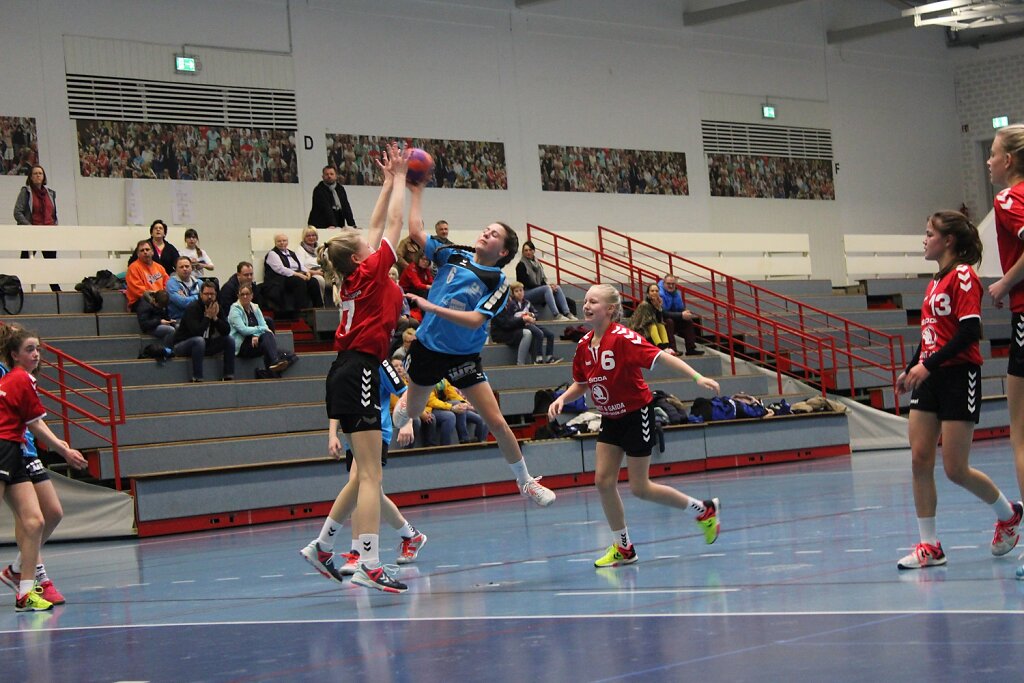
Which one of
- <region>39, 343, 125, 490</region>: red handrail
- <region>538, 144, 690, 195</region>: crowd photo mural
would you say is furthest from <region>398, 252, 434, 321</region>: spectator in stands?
<region>538, 144, 690, 195</region>: crowd photo mural

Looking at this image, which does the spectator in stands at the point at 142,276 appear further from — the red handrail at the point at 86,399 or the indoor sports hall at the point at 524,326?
the red handrail at the point at 86,399

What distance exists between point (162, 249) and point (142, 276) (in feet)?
2.32

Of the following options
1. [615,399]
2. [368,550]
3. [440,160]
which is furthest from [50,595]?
[440,160]

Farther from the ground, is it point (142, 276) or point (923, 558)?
point (142, 276)

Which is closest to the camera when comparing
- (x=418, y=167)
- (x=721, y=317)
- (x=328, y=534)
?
(x=328, y=534)

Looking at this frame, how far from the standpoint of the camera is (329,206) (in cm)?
1809

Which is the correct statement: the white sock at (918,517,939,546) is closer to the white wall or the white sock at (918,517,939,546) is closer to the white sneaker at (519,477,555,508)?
the white sneaker at (519,477,555,508)

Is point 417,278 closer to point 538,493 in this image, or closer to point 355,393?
point 538,493

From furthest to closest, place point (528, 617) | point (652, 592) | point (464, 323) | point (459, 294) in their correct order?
point (459, 294) < point (464, 323) < point (652, 592) < point (528, 617)

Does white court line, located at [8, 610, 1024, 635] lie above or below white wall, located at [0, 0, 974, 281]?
below

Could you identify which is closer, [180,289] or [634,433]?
[634,433]

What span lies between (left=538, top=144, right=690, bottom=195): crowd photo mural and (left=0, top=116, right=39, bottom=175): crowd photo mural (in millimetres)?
8483

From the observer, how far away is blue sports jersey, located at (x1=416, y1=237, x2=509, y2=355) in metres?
7.20

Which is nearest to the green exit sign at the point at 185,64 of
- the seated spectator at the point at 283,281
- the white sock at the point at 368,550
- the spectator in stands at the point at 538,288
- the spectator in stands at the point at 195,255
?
the spectator in stands at the point at 195,255
